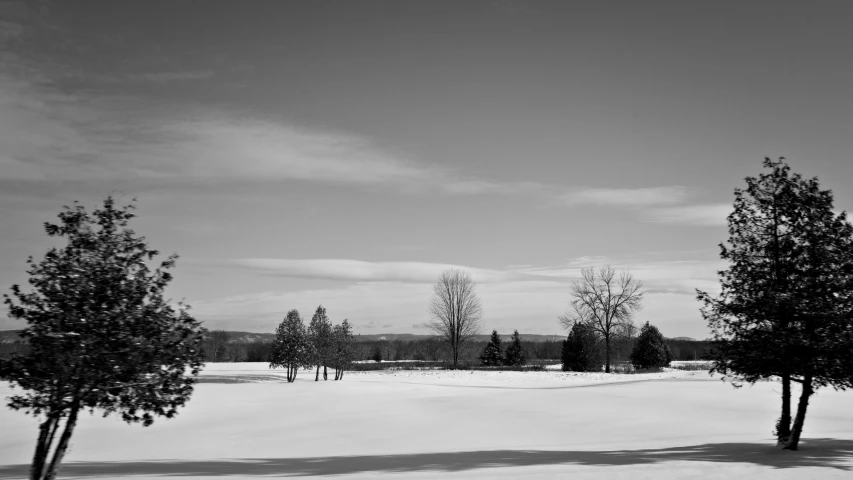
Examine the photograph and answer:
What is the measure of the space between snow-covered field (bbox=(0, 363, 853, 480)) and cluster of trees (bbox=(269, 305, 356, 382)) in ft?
55.9

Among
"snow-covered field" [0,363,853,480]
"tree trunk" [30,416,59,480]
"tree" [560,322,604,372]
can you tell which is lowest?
"snow-covered field" [0,363,853,480]

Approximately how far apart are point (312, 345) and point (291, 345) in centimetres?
199

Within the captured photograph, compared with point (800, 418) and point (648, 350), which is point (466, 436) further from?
point (648, 350)

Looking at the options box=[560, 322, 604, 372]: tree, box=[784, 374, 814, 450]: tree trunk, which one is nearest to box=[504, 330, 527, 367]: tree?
box=[560, 322, 604, 372]: tree

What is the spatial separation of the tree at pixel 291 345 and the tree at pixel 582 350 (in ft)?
83.2

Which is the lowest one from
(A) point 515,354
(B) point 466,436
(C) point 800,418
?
(B) point 466,436

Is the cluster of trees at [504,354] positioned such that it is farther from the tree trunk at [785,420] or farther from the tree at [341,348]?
the tree trunk at [785,420]

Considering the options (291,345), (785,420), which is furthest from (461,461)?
(291,345)

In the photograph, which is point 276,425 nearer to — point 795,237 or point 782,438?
point 782,438

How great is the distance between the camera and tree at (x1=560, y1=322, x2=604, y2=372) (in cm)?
5812

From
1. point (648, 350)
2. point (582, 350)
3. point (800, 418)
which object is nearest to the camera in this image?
point (800, 418)

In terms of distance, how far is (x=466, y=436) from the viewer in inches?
841

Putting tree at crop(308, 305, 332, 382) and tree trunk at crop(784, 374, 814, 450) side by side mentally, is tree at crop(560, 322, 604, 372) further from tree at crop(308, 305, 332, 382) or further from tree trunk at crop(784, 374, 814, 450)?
tree trunk at crop(784, 374, 814, 450)

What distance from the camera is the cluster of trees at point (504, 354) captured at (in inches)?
3369
